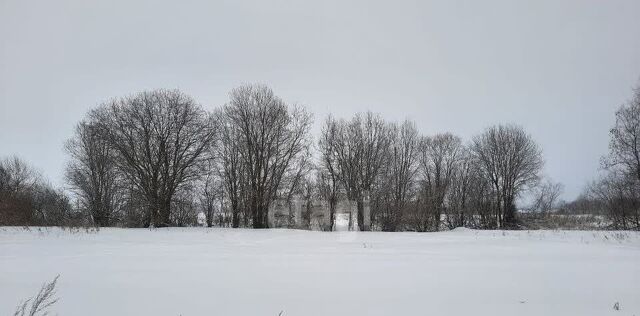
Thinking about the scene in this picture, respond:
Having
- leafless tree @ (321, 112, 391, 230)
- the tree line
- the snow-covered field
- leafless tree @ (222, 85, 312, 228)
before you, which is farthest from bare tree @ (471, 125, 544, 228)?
the snow-covered field

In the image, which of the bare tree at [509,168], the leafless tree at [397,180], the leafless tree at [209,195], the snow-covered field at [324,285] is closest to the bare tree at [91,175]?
the leafless tree at [209,195]

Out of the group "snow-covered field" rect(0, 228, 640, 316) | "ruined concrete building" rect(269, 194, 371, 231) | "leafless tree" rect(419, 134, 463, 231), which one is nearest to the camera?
"snow-covered field" rect(0, 228, 640, 316)

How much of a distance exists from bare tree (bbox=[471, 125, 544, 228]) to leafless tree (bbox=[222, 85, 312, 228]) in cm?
2493

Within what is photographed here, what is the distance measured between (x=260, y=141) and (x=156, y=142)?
23.9 feet

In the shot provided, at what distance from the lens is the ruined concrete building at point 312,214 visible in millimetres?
27438

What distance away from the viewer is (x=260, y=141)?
26359mm

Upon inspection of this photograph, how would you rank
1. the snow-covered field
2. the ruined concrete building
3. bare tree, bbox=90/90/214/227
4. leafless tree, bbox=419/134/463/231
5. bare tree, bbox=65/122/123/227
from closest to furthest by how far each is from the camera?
the snow-covered field
bare tree, bbox=90/90/214/227
the ruined concrete building
bare tree, bbox=65/122/123/227
leafless tree, bbox=419/134/463/231

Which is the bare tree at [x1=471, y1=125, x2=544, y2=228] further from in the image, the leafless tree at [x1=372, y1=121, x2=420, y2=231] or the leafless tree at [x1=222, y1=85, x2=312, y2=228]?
the leafless tree at [x1=222, y1=85, x2=312, y2=228]

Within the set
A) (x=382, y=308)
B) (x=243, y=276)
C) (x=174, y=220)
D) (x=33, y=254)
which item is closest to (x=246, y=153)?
(x=174, y=220)

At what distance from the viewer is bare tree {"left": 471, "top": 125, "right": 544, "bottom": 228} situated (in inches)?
1533

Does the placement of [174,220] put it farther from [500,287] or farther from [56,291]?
[500,287]

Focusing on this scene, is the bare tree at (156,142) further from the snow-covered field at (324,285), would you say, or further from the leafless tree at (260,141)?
the snow-covered field at (324,285)

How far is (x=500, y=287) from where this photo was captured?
5297 millimetres

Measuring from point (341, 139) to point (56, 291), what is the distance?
26871 millimetres
